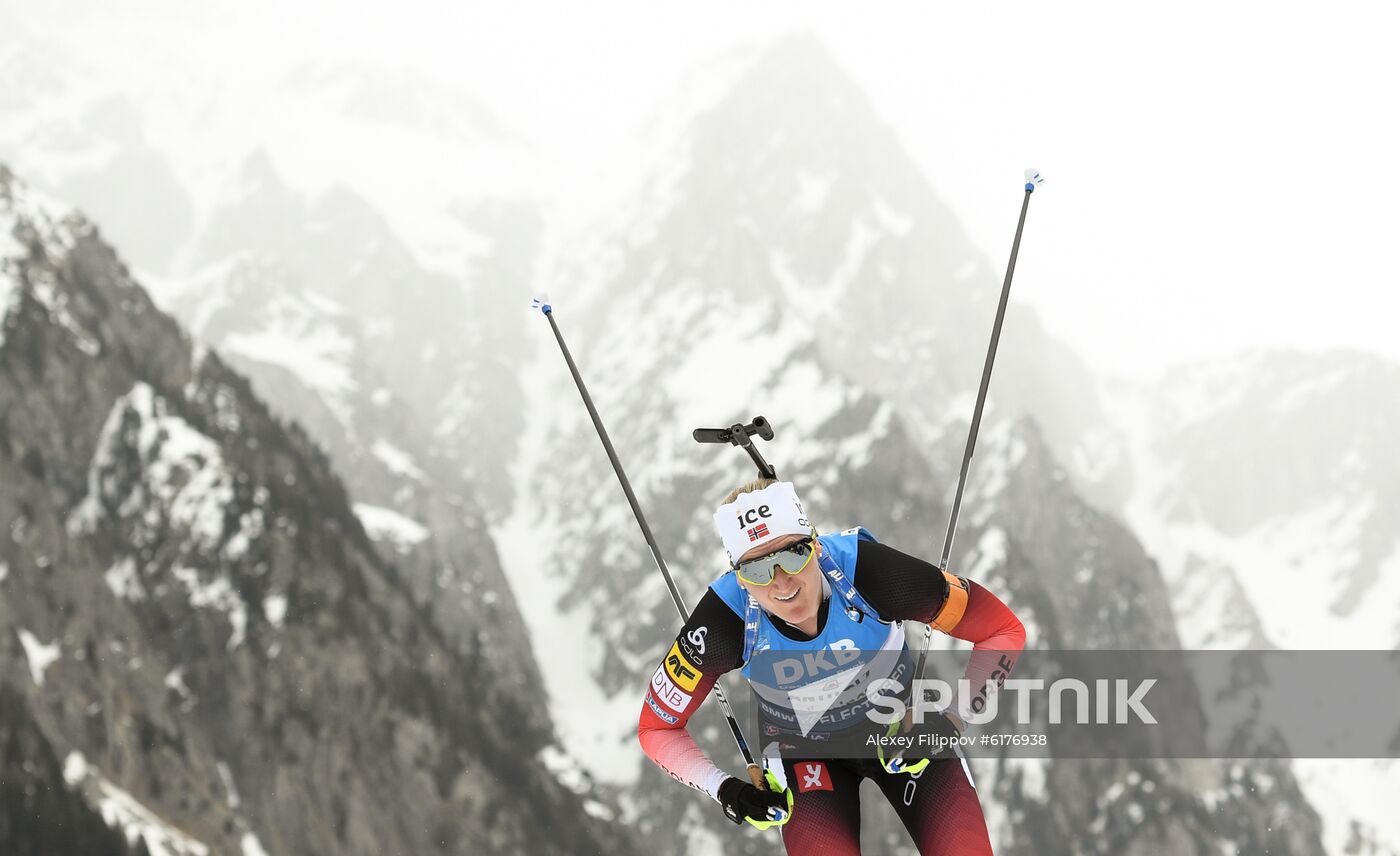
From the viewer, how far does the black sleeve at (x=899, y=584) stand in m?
7.99

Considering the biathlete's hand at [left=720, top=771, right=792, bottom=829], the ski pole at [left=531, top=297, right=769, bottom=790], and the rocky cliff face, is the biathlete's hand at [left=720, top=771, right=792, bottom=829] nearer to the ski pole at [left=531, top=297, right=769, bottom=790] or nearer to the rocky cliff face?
the ski pole at [left=531, top=297, right=769, bottom=790]

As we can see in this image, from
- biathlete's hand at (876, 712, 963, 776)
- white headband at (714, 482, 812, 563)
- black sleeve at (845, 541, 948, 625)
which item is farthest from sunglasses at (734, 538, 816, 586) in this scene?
biathlete's hand at (876, 712, 963, 776)

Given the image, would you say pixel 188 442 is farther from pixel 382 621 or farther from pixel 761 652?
pixel 761 652

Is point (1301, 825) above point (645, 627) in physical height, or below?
above

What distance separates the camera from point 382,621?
286 ft

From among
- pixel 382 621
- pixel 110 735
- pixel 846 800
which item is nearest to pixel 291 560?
pixel 382 621

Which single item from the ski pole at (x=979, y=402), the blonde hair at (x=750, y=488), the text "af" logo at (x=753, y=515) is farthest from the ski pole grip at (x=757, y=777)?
the blonde hair at (x=750, y=488)

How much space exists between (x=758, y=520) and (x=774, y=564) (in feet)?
1.15

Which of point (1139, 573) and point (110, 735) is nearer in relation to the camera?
point (110, 735)

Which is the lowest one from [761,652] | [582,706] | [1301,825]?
[582,706]

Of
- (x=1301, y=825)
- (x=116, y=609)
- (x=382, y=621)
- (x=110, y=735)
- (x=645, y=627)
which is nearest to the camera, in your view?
(x=110, y=735)

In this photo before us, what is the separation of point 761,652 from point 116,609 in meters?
71.4

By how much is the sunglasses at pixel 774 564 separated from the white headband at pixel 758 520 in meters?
0.10

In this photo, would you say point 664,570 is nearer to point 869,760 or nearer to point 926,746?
point 869,760
